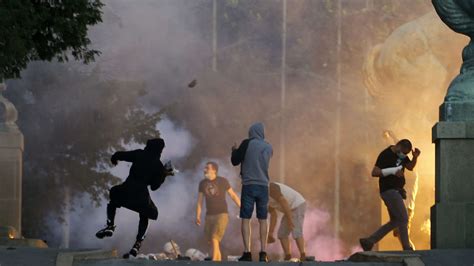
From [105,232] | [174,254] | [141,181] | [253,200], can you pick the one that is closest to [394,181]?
[253,200]

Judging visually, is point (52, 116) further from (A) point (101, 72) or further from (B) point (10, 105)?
(B) point (10, 105)

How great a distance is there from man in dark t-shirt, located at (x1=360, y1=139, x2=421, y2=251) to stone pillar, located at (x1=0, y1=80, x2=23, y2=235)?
9395mm

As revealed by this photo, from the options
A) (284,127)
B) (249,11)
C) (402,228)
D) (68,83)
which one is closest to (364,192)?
(284,127)

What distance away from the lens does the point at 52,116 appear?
100ft

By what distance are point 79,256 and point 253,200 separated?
318cm

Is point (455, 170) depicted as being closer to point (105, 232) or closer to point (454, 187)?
point (454, 187)

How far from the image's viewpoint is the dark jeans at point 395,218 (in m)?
17.8

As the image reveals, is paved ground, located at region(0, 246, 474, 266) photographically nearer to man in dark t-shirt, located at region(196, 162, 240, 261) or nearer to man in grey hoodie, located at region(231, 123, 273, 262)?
man in grey hoodie, located at region(231, 123, 273, 262)

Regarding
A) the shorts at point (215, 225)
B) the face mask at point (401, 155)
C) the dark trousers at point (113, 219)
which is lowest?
the dark trousers at point (113, 219)

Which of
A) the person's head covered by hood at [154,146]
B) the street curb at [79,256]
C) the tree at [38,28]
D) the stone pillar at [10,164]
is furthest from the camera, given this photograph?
the stone pillar at [10,164]

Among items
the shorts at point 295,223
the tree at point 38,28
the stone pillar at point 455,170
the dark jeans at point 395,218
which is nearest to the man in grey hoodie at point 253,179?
the dark jeans at point 395,218

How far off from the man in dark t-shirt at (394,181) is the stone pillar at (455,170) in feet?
5.66

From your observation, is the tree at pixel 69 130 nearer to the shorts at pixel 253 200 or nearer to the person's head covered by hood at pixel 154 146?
the shorts at pixel 253 200

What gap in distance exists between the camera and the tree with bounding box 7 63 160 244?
30.2 metres
